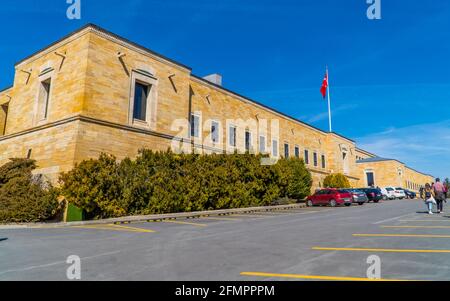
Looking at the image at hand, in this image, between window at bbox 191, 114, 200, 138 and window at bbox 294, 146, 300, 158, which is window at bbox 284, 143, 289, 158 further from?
window at bbox 191, 114, 200, 138

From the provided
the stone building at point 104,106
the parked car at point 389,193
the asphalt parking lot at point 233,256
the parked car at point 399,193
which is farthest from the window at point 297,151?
the asphalt parking lot at point 233,256

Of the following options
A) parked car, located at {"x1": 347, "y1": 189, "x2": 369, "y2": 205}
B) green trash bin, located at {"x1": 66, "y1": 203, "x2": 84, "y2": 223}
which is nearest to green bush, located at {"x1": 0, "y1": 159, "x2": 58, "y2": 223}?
green trash bin, located at {"x1": 66, "y1": 203, "x2": 84, "y2": 223}

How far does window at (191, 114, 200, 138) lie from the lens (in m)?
26.3

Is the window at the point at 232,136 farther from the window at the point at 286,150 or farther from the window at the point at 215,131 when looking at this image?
the window at the point at 286,150

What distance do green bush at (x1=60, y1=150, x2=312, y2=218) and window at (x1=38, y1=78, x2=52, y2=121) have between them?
7505 mm

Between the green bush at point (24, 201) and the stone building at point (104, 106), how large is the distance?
1796 millimetres

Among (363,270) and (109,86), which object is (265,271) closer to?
(363,270)

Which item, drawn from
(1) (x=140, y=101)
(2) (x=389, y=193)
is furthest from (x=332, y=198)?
(2) (x=389, y=193)

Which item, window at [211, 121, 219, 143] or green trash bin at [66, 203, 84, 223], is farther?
window at [211, 121, 219, 143]

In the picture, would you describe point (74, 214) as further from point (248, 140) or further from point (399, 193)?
point (399, 193)

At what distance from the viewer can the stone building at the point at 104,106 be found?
18.7 m

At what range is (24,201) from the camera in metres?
15.5

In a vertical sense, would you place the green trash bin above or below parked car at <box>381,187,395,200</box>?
below

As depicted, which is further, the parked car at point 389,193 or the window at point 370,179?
the window at point 370,179
